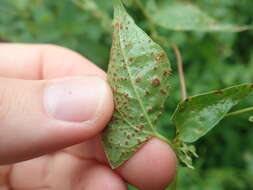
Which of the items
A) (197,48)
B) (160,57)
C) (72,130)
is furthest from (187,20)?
(72,130)

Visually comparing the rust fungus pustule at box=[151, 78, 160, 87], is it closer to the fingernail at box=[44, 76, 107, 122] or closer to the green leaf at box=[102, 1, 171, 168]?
the green leaf at box=[102, 1, 171, 168]

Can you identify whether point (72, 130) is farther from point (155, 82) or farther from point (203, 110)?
point (203, 110)

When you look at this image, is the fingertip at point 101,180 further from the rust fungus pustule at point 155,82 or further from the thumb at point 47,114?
the rust fungus pustule at point 155,82

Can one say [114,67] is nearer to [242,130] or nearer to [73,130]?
[73,130]

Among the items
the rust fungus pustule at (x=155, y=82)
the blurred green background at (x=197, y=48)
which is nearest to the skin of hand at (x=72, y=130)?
the rust fungus pustule at (x=155, y=82)

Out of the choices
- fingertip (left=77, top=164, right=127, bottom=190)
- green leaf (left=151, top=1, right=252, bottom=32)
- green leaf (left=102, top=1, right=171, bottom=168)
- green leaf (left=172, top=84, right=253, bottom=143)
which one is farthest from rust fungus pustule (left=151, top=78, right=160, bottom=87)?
green leaf (left=151, top=1, right=252, bottom=32)

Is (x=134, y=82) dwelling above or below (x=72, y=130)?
above

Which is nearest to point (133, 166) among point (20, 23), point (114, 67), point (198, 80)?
point (114, 67)
